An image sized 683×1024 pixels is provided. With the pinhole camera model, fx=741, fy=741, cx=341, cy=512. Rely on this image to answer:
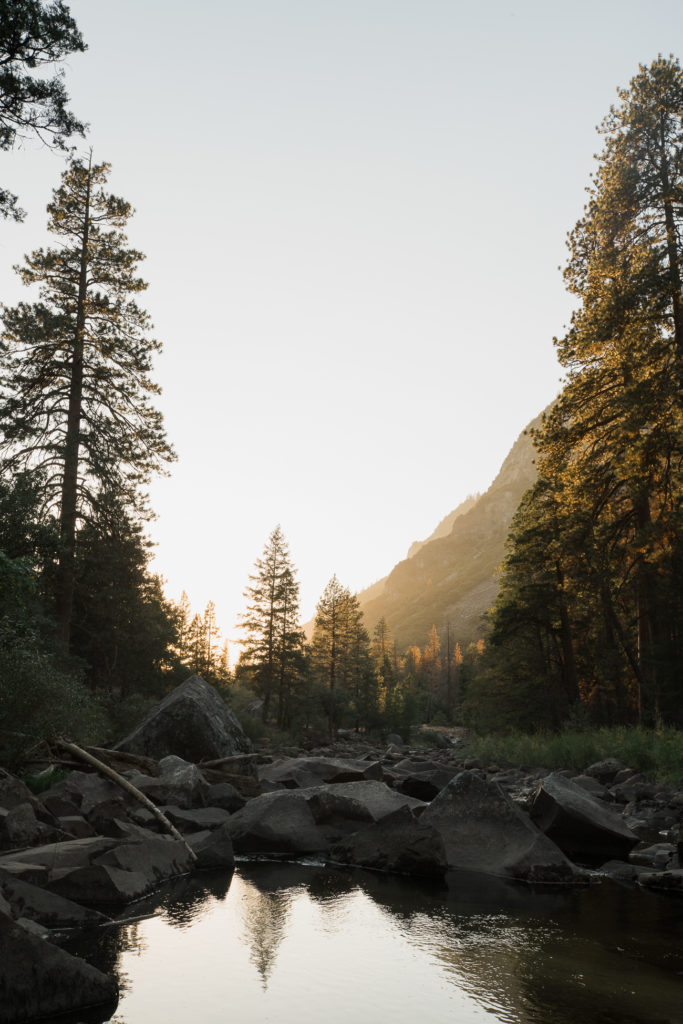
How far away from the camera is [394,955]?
5.74 metres

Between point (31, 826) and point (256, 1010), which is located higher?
point (31, 826)

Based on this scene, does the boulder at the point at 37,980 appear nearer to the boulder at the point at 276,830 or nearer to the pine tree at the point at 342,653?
the boulder at the point at 276,830

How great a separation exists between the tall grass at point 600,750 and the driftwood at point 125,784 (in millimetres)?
10224

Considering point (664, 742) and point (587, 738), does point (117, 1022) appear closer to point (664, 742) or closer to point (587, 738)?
point (664, 742)

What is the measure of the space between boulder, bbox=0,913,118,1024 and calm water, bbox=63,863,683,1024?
0.92 feet

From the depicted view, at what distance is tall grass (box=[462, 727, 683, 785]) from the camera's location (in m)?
15.7

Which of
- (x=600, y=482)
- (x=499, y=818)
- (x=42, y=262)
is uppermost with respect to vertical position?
(x=42, y=262)

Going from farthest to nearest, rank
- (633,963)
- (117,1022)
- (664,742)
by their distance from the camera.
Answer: (664,742)
(633,963)
(117,1022)

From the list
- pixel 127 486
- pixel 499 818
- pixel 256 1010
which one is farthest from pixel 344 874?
pixel 127 486

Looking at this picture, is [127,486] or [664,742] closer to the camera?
[664,742]

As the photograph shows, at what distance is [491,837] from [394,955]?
140 inches

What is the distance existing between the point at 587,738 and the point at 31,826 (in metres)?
16.5

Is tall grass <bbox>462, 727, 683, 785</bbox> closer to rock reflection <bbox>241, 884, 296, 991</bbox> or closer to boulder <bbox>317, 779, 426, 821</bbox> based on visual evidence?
boulder <bbox>317, 779, 426, 821</bbox>

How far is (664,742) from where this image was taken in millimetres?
16656
